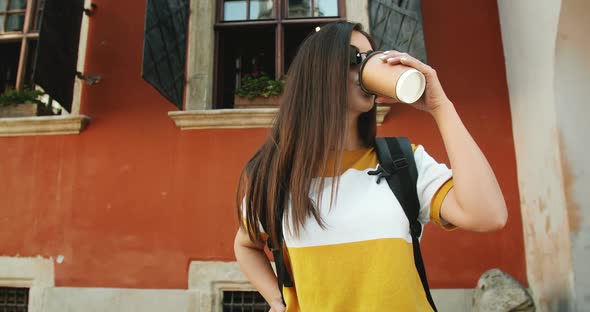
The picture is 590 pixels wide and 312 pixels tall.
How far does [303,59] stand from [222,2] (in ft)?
11.9

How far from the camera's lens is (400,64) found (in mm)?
962

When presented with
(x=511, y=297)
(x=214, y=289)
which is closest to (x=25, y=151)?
(x=214, y=289)

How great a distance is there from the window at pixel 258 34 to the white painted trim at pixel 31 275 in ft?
7.33

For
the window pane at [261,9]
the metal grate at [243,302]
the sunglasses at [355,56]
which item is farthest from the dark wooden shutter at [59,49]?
the sunglasses at [355,56]

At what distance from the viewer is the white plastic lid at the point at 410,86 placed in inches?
36.2

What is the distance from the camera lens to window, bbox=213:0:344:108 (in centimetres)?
431

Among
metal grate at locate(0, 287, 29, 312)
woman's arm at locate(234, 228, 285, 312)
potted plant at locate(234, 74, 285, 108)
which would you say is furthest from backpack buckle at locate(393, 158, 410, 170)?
metal grate at locate(0, 287, 29, 312)

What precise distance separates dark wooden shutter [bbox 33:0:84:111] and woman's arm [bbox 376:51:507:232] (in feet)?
11.6

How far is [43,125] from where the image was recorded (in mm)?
4031

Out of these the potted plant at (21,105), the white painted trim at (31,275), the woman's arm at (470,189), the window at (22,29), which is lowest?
the white painted trim at (31,275)

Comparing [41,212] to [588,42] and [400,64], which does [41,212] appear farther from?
[588,42]

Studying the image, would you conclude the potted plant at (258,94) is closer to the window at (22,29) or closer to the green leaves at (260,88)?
the green leaves at (260,88)

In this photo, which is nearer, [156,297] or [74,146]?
[156,297]

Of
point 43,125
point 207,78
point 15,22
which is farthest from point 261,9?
point 15,22
